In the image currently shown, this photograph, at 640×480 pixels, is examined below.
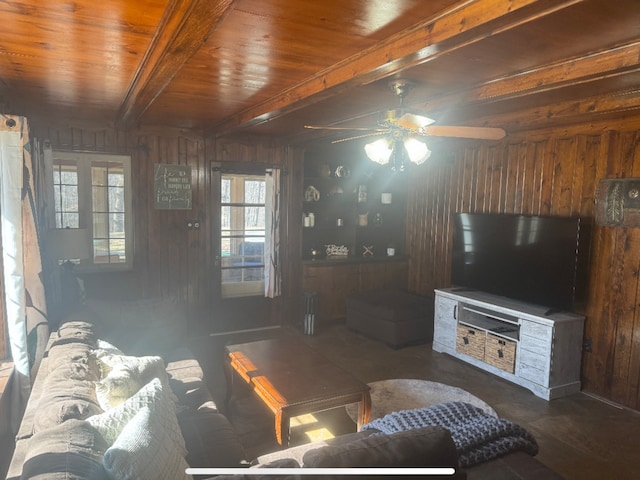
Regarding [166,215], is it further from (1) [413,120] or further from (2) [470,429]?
(2) [470,429]

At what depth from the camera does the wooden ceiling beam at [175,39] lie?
5.71ft

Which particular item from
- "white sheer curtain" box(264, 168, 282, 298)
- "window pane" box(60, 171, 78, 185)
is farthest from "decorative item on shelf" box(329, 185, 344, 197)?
"window pane" box(60, 171, 78, 185)

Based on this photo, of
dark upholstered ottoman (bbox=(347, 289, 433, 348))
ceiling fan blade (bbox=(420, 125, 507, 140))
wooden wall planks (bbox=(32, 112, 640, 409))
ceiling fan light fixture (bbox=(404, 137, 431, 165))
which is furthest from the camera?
dark upholstered ottoman (bbox=(347, 289, 433, 348))

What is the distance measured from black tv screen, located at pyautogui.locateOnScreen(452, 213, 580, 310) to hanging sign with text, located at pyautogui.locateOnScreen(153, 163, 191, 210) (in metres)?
3.17

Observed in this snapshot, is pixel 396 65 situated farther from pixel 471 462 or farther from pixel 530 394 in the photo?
pixel 530 394

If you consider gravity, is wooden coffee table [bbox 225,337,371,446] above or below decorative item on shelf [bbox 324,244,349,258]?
below

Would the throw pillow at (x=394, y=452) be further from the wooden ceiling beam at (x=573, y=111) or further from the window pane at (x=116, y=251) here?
the window pane at (x=116, y=251)

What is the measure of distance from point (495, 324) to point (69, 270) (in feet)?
13.9

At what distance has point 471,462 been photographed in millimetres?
2043

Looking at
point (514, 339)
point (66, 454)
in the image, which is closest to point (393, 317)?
point (514, 339)

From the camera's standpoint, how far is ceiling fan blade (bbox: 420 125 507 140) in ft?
9.92

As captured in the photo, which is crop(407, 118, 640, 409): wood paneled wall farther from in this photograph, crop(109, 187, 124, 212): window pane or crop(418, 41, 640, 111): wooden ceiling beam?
crop(109, 187, 124, 212): window pane

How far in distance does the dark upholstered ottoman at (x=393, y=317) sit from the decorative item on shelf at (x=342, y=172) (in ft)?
5.61

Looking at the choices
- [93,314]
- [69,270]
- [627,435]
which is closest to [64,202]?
[69,270]
